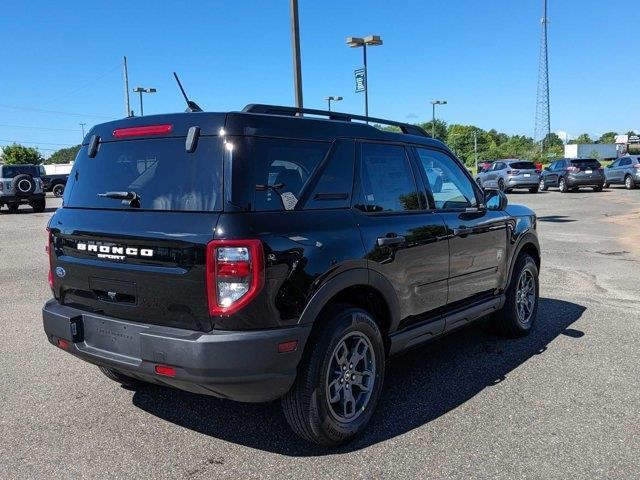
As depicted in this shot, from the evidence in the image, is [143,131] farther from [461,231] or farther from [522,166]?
[522,166]

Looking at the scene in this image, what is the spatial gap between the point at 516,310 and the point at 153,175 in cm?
358

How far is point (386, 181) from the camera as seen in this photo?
12.9ft

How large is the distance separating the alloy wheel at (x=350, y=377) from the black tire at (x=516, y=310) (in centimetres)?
214

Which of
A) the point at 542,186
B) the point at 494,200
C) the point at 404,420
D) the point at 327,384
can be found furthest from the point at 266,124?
the point at 542,186

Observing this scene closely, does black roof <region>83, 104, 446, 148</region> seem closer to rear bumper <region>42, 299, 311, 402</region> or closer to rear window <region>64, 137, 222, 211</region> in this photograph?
rear window <region>64, 137, 222, 211</region>

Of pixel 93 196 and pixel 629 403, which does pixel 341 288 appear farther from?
pixel 629 403

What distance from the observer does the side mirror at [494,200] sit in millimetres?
5031

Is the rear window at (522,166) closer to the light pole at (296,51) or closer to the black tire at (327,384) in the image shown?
the light pole at (296,51)

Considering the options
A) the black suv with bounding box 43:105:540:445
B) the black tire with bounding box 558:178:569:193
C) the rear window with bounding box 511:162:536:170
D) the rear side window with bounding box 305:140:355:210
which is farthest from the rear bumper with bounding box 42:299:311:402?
the black tire with bounding box 558:178:569:193

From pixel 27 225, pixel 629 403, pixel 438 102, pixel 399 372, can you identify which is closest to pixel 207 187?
pixel 399 372

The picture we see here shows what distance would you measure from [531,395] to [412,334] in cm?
99

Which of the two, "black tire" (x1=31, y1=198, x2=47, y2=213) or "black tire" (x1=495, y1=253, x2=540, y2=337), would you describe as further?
"black tire" (x1=31, y1=198, x2=47, y2=213)

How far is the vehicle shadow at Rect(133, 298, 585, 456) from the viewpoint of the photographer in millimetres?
3512

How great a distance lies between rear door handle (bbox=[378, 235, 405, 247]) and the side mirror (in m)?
1.53
